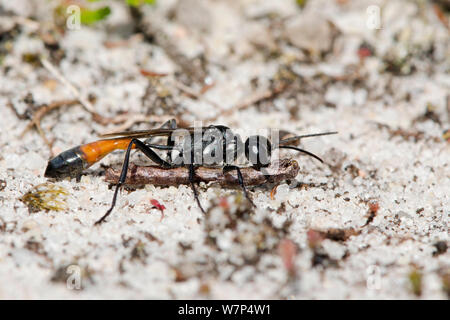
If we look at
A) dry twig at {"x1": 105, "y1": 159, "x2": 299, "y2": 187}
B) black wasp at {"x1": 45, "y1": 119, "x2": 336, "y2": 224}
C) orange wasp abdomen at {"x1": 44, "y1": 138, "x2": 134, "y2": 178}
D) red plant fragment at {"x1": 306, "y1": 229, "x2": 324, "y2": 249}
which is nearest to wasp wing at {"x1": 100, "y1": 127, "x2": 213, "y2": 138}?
black wasp at {"x1": 45, "y1": 119, "x2": 336, "y2": 224}

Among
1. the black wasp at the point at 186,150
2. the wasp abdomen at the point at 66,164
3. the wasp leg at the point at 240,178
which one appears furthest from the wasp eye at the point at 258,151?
the wasp abdomen at the point at 66,164

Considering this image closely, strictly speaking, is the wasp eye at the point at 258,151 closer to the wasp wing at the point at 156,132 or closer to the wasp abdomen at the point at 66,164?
the wasp wing at the point at 156,132

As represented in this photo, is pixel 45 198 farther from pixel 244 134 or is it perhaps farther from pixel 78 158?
pixel 244 134

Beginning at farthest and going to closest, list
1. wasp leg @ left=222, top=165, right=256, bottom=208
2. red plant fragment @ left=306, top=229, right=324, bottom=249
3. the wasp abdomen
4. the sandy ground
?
the wasp abdomen → wasp leg @ left=222, top=165, right=256, bottom=208 → red plant fragment @ left=306, top=229, right=324, bottom=249 → the sandy ground

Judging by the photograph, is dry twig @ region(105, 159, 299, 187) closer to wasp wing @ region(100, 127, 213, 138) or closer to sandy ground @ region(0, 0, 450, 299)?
sandy ground @ region(0, 0, 450, 299)

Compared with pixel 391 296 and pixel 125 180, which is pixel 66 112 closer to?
pixel 125 180

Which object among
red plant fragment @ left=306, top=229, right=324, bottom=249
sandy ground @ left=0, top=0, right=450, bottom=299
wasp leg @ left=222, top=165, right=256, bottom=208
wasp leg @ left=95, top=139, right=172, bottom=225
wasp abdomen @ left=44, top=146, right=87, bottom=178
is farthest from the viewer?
wasp abdomen @ left=44, top=146, right=87, bottom=178

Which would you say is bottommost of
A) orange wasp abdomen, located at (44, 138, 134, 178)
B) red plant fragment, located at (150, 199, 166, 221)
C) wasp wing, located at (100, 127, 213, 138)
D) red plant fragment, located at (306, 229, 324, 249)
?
red plant fragment, located at (306, 229, 324, 249)
